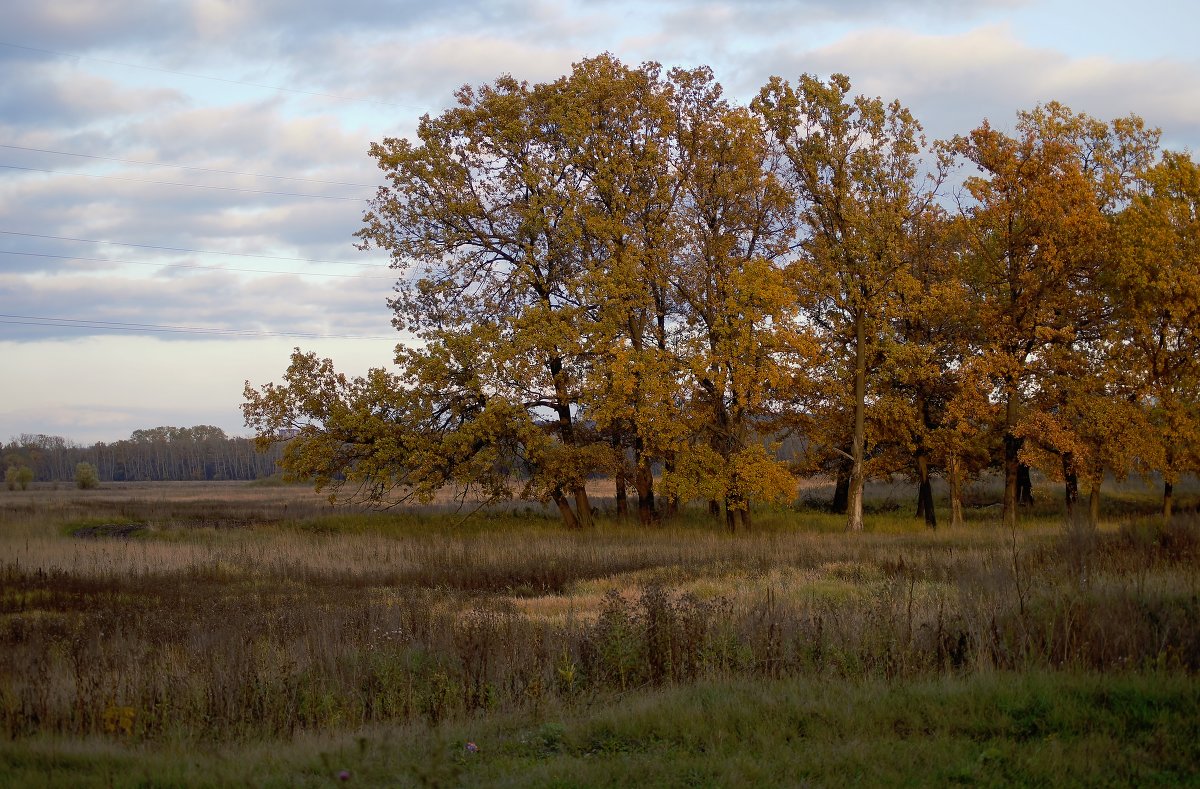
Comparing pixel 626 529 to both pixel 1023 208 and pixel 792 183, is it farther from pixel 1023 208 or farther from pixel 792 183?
pixel 1023 208

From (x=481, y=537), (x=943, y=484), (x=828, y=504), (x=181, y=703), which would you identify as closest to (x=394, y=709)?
(x=181, y=703)

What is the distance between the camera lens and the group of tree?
3095cm

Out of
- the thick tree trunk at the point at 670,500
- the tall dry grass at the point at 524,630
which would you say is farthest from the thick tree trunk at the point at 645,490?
the tall dry grass at the point at 524,630

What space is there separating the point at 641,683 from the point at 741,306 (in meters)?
21.8

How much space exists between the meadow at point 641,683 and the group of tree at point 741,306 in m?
13.2

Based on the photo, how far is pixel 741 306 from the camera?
102 feet

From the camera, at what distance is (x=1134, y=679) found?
8758mm

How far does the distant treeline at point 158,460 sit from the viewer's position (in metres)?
157

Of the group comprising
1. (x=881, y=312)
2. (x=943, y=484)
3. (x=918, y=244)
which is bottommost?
(x=943, y=484)

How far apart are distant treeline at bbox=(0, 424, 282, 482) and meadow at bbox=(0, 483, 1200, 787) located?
475ft

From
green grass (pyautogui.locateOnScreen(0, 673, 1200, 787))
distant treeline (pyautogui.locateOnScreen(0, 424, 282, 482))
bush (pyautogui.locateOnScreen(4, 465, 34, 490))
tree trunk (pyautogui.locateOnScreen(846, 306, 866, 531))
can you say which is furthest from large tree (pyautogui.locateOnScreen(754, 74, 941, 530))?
distant treeline (pyautogui.locateOnScreen(0, 424, 282, 482))

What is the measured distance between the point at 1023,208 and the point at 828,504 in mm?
18119

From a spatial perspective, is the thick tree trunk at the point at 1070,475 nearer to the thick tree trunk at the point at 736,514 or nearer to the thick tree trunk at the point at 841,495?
the thick tree trunk at the point at 841,495

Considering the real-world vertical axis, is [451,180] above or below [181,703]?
above
